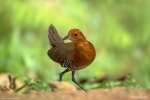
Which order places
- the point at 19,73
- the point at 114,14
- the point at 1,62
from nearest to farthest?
the point at 19,73 → the point at 1,62 → the point at 114,14

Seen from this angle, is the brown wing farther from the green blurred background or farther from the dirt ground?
the green blurred background

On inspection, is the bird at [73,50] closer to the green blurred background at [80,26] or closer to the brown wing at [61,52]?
the brown wing at [61,52]

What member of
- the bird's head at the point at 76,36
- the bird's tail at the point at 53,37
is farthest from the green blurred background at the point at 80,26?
the bird's head at the point at 76,36

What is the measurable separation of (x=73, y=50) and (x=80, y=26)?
110 centimetres

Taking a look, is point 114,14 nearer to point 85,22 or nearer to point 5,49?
point 85,22

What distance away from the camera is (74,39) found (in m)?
1.93

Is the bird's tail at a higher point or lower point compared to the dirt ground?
higher

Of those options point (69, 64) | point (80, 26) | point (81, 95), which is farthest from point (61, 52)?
point (80, 26)

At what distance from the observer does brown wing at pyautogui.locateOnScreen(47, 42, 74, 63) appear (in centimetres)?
204

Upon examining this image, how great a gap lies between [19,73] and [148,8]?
115 centimetres

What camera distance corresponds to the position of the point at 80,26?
122 inches

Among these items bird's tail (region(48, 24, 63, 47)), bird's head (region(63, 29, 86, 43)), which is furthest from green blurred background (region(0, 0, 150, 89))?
bird's head (region(63, 29, 86, 43))

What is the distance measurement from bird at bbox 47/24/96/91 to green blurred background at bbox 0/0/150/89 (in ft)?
3.31

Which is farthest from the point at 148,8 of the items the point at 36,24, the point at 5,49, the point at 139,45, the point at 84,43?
the point at 84,43
